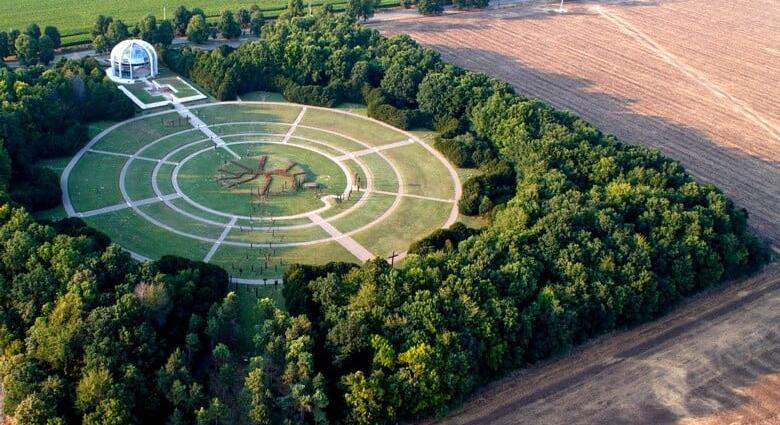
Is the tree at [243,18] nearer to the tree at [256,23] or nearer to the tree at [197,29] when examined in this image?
the tree at [256,23]

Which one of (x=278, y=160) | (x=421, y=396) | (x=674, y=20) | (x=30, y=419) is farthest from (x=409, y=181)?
(x=674, y=20)

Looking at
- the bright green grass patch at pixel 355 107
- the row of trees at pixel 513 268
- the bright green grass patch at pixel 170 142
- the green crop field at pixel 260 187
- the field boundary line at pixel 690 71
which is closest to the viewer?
the row of trees at pixel 513 268

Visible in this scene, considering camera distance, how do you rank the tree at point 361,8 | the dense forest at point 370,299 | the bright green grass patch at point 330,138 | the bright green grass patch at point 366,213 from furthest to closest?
the tree at point 361,8 < the bright green grass patch at point 330,138 < the bright green grass patch at point 366,213 < the dense forest at point 370,299

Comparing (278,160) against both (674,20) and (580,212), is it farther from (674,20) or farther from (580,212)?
(674,20)

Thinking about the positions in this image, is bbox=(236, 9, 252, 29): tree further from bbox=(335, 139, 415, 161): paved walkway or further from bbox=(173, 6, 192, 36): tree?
bbox=(335, 139, 415, 161): paved walkway

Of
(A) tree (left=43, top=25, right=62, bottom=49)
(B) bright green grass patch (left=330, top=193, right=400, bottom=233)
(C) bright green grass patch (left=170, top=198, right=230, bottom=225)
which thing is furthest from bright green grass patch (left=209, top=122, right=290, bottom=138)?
(A) tree (left=43, top=25, right=62, bottom=49)

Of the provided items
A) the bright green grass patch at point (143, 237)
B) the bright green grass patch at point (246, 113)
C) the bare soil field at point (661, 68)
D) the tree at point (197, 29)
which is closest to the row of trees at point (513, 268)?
the bright green grass patch at point (143, 237)

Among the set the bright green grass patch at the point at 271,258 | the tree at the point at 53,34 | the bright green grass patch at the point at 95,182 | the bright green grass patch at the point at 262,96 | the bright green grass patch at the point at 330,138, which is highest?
the tree at the point at 53,34
